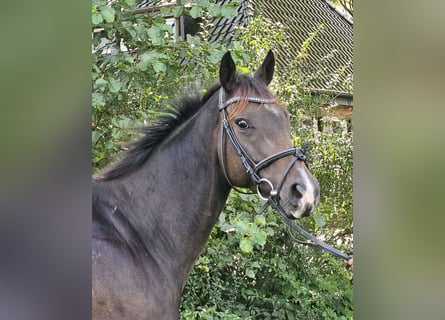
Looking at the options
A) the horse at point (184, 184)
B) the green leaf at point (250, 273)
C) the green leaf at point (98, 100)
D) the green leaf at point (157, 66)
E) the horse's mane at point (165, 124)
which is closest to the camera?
the horse at point (184, 184)

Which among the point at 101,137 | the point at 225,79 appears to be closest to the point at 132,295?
the point at 225,79

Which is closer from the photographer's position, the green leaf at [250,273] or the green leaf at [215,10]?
the green leaf at [215,10]

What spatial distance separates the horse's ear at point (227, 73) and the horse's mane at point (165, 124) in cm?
4

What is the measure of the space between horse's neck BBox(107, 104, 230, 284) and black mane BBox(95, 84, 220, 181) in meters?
0.05

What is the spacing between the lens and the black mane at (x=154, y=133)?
2.10 metres

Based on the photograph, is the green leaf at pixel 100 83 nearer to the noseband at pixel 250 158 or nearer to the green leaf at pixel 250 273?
the noseband at pixel 250 158

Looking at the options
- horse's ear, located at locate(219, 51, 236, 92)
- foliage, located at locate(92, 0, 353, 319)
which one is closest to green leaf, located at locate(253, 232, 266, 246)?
foliage, located at locate(92, 0, 353, 319)

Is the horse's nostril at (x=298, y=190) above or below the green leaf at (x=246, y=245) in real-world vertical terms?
above

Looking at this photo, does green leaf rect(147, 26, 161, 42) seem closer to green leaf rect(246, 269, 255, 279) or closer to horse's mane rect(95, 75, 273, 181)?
horse's mane rect(95, 75, 273, 181)

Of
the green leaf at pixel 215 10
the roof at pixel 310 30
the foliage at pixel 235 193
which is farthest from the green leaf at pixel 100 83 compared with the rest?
the roof at pixel 310 30

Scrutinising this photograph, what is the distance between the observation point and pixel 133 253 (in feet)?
6.26

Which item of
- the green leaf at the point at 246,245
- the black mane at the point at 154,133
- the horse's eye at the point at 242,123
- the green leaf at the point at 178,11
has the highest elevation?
the green leaf at the point at 178,11

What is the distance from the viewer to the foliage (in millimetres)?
3000
